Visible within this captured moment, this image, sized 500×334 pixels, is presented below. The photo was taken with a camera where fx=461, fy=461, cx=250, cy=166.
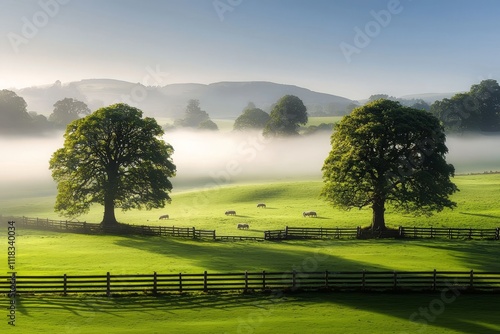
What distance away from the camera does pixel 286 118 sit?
149 m

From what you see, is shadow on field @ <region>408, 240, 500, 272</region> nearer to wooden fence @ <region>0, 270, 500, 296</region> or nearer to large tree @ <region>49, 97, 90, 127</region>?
wooden fence @ <region>0, 270, 500, 296</region>

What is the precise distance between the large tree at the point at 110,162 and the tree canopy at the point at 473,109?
3858 inches

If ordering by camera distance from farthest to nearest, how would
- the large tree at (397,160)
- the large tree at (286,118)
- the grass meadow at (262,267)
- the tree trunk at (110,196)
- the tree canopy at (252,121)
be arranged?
the tree canopy at (252,121)
the large tree at (286,118)
the tree trunk at (110,196)
the large tree at (397,160)
the grass meadow at (262,267)

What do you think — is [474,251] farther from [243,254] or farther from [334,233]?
[243,254]

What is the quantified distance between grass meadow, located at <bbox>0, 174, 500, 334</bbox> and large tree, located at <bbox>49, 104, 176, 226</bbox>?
5384 millimetres

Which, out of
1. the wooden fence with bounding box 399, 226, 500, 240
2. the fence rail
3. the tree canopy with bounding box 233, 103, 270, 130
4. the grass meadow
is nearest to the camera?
the grass meadow

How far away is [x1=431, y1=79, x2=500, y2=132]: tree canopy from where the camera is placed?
425 ft

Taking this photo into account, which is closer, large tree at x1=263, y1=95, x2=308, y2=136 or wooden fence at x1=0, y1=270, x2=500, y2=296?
wooden fence at x1=0, y1=270, x2=500, y2=296

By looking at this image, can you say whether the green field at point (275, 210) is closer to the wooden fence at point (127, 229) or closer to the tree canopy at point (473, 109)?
the wooden fence at point (127, 229)

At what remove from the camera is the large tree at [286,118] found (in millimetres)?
146250

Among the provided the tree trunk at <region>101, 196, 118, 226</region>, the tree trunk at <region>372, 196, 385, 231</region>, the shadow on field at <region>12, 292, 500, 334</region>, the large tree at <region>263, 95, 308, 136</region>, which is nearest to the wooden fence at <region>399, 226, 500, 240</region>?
the tree trunk at <region>372, 196, 385, 231</region>

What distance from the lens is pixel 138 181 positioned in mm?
55906

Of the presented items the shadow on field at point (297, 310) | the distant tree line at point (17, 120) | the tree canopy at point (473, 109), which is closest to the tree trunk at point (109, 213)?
the shadow on field at point (297, 310)

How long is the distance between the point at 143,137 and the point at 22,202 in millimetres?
44061
